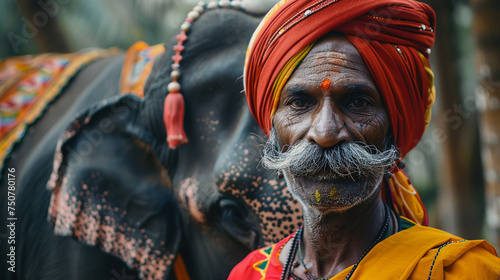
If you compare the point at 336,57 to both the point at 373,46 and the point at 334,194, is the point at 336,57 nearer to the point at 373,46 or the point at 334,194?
the point at 373,46

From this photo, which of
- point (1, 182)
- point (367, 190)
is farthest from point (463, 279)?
point (1, 182)

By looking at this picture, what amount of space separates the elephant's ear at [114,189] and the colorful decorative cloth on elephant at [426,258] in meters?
1.37

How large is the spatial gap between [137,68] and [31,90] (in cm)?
102

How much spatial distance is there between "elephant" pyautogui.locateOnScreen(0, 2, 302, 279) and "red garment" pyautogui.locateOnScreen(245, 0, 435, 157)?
82cm

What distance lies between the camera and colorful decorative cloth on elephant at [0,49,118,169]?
373cm

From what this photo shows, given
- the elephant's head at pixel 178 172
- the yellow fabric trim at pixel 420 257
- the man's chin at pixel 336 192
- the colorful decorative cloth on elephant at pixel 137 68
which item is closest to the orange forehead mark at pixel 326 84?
the man's chin at pixel 336 192

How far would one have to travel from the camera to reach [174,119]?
106 inches

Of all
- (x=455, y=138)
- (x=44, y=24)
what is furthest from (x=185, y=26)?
(x=455, y=138)

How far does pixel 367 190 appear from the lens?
1.61 metres

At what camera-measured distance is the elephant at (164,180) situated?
8.52 feet

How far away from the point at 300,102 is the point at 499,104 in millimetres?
2465

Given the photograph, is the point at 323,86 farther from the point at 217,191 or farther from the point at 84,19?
the point at 84,19

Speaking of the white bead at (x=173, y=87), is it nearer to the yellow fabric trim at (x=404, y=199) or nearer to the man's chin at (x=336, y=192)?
the yellow fabric trim at (x=404, y=199)

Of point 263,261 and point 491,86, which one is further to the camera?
point 491,86
